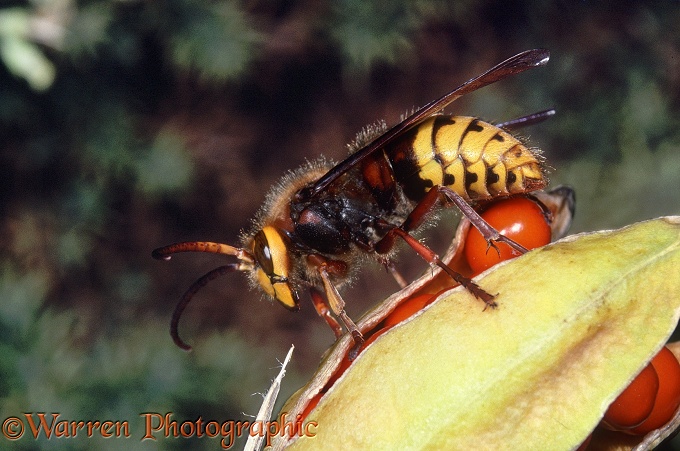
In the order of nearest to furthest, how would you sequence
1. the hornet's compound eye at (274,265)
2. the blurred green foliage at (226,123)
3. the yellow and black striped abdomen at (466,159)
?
the yellow and black striped abdomen at (466,159) < the hornet's compound eye at (274,265) < the blurred green foliage at (226,123)

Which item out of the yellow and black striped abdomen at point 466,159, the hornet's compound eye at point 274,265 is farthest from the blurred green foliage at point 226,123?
the yellow and black striped abdomen at point 466,159

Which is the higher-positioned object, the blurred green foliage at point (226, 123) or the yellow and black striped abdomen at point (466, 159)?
the blurred green foliage at point (226, 123)

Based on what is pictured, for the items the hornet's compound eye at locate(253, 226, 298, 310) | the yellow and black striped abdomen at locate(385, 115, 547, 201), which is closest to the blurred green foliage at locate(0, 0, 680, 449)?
the hornet's compound eye at locate(253, 226, 298, 310)

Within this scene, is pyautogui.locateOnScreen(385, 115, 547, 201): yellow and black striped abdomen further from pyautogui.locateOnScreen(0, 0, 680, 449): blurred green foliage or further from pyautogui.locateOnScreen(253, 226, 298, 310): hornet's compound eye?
pyautogui.locateOnScreen(0, 0, 680, 449): blurred green foliage

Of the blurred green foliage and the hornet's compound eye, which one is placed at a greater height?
the blurred green foliage

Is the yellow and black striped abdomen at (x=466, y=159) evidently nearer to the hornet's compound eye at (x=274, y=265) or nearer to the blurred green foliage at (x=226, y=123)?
the hornet's compound eye at (x=274, y=265)

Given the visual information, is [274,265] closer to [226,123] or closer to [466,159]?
[466,159]
